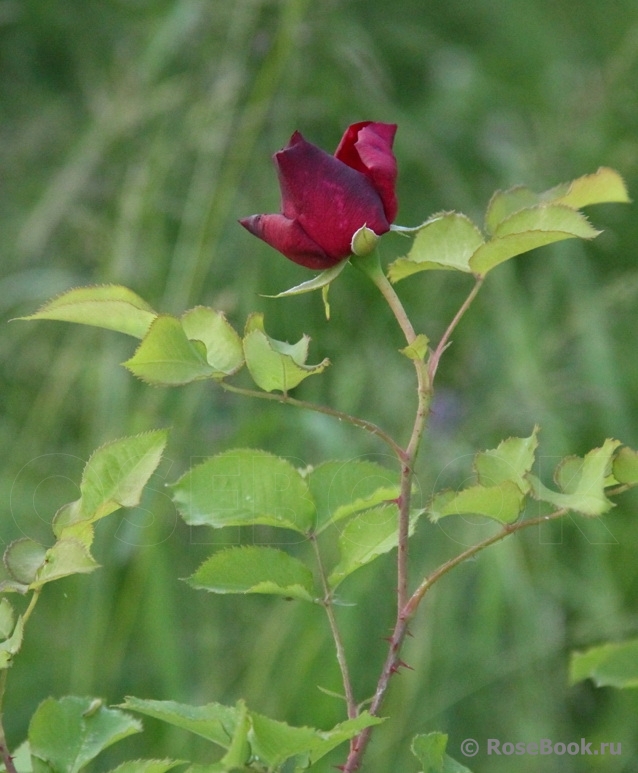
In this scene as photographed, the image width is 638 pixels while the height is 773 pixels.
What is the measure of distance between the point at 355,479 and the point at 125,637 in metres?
0.73

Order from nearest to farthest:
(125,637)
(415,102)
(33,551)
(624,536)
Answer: (33,551), (125,637), (624,536), (415,102)

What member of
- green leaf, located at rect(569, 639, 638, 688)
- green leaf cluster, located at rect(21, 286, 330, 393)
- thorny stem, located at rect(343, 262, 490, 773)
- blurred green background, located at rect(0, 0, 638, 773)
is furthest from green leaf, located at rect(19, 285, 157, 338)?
blurred green background, located at rect(0, 0, 638, 773)

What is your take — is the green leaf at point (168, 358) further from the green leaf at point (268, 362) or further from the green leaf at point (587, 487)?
the green leaf at point (587, 487)

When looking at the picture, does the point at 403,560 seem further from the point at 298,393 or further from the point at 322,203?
the point at 298,393

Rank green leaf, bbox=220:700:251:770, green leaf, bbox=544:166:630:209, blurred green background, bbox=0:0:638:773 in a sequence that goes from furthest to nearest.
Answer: blurred green background, bbox=0:0:638:773, green leaf, bbox=544:166:630:209, green leaf, bbox=220:700:251:770

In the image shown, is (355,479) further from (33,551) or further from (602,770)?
(602,770)

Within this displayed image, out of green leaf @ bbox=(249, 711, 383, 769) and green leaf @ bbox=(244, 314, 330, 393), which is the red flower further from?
green leaf @ bbox=(249, 711, 383, 769)

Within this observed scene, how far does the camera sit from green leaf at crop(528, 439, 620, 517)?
1.22 ft

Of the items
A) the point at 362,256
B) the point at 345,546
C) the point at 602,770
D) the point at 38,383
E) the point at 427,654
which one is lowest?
the point at 602,770

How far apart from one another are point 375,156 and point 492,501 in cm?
15

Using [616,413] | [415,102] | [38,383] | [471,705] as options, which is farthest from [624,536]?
[415,102]

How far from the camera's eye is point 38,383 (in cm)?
138

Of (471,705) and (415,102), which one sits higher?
(415,102)

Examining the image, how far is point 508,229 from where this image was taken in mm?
419
